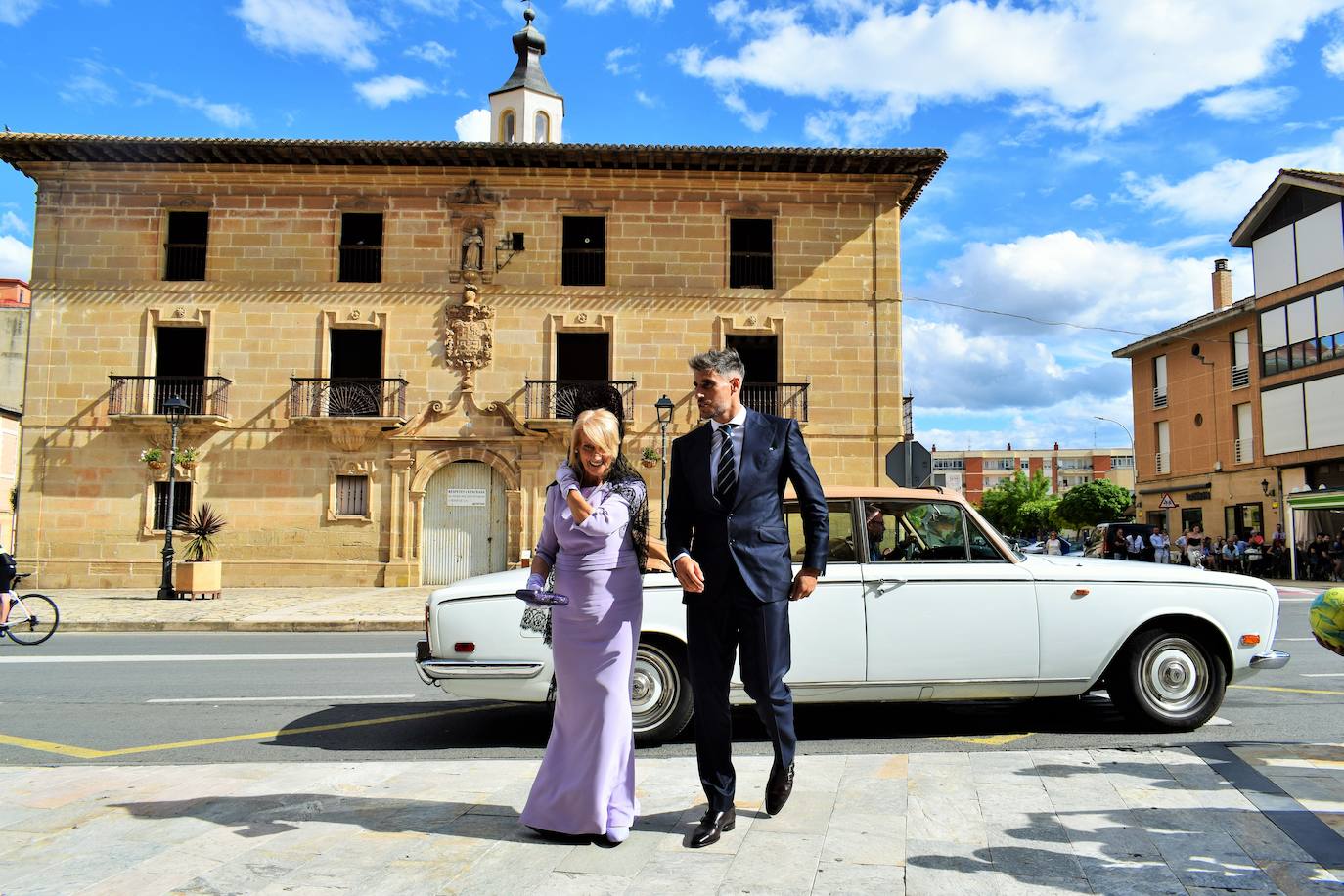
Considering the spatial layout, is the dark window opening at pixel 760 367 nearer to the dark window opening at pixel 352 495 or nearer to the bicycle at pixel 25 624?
the dark window opening at pixel 352 495

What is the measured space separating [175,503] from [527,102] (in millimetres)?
23297

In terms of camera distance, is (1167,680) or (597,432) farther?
(1167,680)

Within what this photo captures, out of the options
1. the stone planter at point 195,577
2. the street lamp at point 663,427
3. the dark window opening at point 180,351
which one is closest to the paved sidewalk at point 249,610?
the stone planter at point 195,577

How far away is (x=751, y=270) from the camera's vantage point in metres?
23.2

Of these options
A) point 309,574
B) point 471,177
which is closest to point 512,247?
point 471,177

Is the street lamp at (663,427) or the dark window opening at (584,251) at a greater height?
the dark window opening at (584,251)

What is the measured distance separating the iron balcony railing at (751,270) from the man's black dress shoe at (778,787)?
65.1 feet

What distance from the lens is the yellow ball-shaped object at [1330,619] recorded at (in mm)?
3926

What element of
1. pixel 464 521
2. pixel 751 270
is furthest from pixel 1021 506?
pixel 464 521

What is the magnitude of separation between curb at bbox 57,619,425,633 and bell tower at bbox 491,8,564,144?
28078 mm

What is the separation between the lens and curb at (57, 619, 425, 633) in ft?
45.8

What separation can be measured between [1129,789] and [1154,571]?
2.08 m

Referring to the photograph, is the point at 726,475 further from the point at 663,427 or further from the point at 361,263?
the point at 361,263

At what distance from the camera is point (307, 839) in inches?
148
